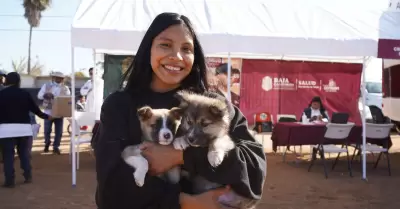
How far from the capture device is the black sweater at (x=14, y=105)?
8.25m

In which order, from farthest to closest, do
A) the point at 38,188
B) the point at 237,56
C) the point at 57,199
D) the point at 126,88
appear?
the point at 237,56 < the point at 38,188 < the point at 57,199 < the point at 126,88

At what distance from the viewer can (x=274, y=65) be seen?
1277 cm

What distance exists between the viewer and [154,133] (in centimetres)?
246

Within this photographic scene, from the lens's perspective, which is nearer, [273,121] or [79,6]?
[79,6]

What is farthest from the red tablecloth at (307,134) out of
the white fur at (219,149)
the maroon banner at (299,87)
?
the white fur at (219,149)

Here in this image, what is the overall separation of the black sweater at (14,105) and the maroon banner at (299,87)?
20.2ft

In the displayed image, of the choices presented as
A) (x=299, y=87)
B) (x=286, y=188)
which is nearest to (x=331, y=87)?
(x=299, y=87)

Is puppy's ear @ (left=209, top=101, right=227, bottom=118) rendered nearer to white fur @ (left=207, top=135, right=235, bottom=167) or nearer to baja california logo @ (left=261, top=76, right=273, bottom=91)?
white fur @ (left=207, top=135, right=235, bottom=167)

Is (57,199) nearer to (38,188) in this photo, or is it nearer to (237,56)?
(38,188)

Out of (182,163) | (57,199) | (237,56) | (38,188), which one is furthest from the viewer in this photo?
(237,56)

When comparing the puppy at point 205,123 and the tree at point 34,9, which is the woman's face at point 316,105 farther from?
the tree at point 34,9

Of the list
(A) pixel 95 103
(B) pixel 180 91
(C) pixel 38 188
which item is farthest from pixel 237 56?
(B) pixel 180 91

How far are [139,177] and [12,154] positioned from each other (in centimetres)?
710

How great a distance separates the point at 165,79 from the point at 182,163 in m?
0.44
